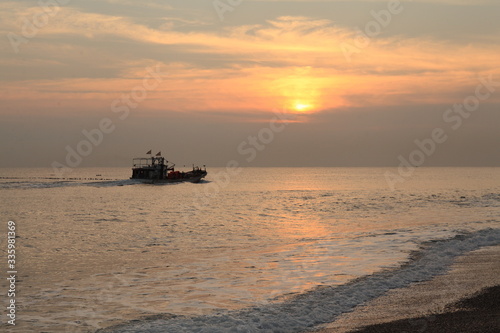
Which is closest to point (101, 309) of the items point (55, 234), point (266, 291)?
point (266, 291)

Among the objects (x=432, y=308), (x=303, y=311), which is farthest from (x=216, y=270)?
(x=432, y=308)

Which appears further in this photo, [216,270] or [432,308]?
[216,270]

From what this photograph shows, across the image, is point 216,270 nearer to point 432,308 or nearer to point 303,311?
point 303,311

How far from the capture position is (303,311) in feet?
42.0

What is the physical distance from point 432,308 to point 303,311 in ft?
10.8

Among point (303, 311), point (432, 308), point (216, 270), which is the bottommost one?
point (216, 270)

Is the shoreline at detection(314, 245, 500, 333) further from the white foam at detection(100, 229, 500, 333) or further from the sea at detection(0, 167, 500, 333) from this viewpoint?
the sea at detection(0, 167, 500, 333)

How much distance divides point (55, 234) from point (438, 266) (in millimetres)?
23573

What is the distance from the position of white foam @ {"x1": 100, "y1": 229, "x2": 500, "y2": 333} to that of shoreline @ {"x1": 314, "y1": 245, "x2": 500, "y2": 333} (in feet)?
1.46

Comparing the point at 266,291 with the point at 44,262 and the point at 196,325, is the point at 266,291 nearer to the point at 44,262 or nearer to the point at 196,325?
the point at 196,325

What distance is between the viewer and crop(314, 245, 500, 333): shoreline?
11047 mm

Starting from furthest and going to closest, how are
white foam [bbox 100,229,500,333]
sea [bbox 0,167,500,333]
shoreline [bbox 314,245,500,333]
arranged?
sea [bbox 0,167,500,333] < white foam [bbox 100,229,500,333] < shoreline [bbox 314,245,500,333]

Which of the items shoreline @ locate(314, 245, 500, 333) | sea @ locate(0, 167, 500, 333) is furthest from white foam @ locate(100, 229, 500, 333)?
shoreline @ locate(314, 245, 500, 333)

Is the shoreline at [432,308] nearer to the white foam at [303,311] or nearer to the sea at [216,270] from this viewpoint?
the white foam at [303,311]
